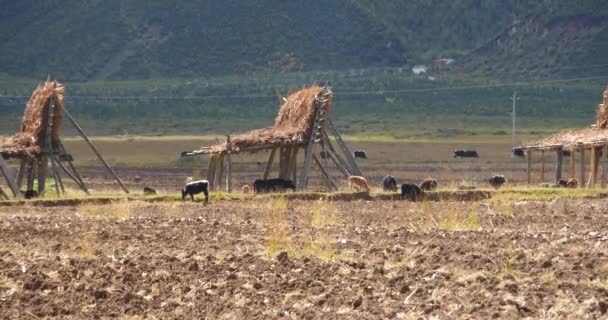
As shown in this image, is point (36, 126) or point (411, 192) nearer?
point (411, 192)

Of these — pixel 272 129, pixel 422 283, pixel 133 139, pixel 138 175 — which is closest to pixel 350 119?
pixel 133 139

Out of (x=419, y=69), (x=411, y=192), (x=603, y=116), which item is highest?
(x=419, y=69)

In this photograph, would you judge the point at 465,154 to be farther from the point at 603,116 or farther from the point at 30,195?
the point at 30,195

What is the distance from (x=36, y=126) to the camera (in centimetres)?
3500

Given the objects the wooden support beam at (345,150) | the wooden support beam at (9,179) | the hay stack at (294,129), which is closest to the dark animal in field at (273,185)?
the hay stack at (294,129)

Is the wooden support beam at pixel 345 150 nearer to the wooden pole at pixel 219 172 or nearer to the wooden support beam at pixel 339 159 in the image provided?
the wooden support beam at pixel 339 159

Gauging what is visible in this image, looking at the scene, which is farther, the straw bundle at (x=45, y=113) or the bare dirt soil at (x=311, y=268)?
the straw bundle at (x=45, y=113)

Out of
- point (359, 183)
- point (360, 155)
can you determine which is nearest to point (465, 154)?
point (360, 155)

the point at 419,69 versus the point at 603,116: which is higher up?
the point at 419,69

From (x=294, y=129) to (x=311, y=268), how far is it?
64.6ft

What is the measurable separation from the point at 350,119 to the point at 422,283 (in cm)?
7254

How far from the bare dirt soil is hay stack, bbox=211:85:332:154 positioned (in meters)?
10.9

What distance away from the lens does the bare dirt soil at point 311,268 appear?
1249cm

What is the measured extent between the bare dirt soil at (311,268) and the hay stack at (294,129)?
10.9m
